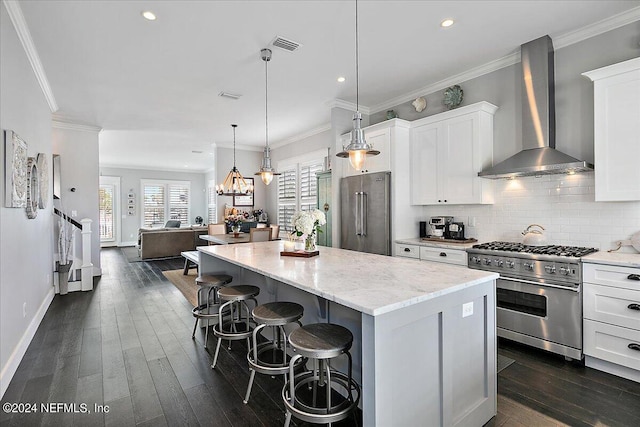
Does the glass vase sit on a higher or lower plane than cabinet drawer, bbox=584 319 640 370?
higher

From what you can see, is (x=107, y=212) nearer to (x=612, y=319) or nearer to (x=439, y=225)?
(x=439, y=225)

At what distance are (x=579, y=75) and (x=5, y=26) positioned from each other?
499cm

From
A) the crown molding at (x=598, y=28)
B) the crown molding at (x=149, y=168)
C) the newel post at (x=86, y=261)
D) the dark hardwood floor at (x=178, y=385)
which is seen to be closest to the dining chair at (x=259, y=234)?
the dark hardwood floor at (x=178, y=385)

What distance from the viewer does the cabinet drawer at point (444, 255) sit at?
131 inches

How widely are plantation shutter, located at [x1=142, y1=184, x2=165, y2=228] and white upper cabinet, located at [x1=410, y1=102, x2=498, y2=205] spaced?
10402 millimetres

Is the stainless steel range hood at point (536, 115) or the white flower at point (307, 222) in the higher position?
the stainless steel range hood at point (536, 115)

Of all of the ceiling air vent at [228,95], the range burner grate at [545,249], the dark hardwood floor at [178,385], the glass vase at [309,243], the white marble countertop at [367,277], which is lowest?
the dark hardwood floor at [178,385]

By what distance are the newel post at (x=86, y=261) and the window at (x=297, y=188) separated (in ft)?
11.4

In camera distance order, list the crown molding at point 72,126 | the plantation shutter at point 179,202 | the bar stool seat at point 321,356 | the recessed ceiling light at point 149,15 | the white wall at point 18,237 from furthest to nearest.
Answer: the plantation shutter at point 179,202, the crown molding at point 72,126, the recessed ceiling light at point 149,15, the white wall at point 18,237, the bar stool seat at point 321,356

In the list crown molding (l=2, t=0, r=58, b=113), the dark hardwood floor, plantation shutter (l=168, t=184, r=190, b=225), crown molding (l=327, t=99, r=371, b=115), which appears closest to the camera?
the dark hardwood floor

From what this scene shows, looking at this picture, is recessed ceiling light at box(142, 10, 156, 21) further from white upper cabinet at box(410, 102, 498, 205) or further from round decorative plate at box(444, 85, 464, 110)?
round decorative plate at box(444, 85, 464, 110)

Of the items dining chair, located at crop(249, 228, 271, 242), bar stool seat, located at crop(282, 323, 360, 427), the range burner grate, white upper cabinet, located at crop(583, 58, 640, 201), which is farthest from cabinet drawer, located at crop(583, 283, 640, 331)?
dining chair, located at crop(249, 228, 271, 242)

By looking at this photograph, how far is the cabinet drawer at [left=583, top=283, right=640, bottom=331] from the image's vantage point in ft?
7.61

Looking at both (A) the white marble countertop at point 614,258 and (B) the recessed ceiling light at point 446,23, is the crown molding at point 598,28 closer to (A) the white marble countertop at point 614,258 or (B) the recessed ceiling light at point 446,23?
(B) the recessed ceiling light at point 446,23
